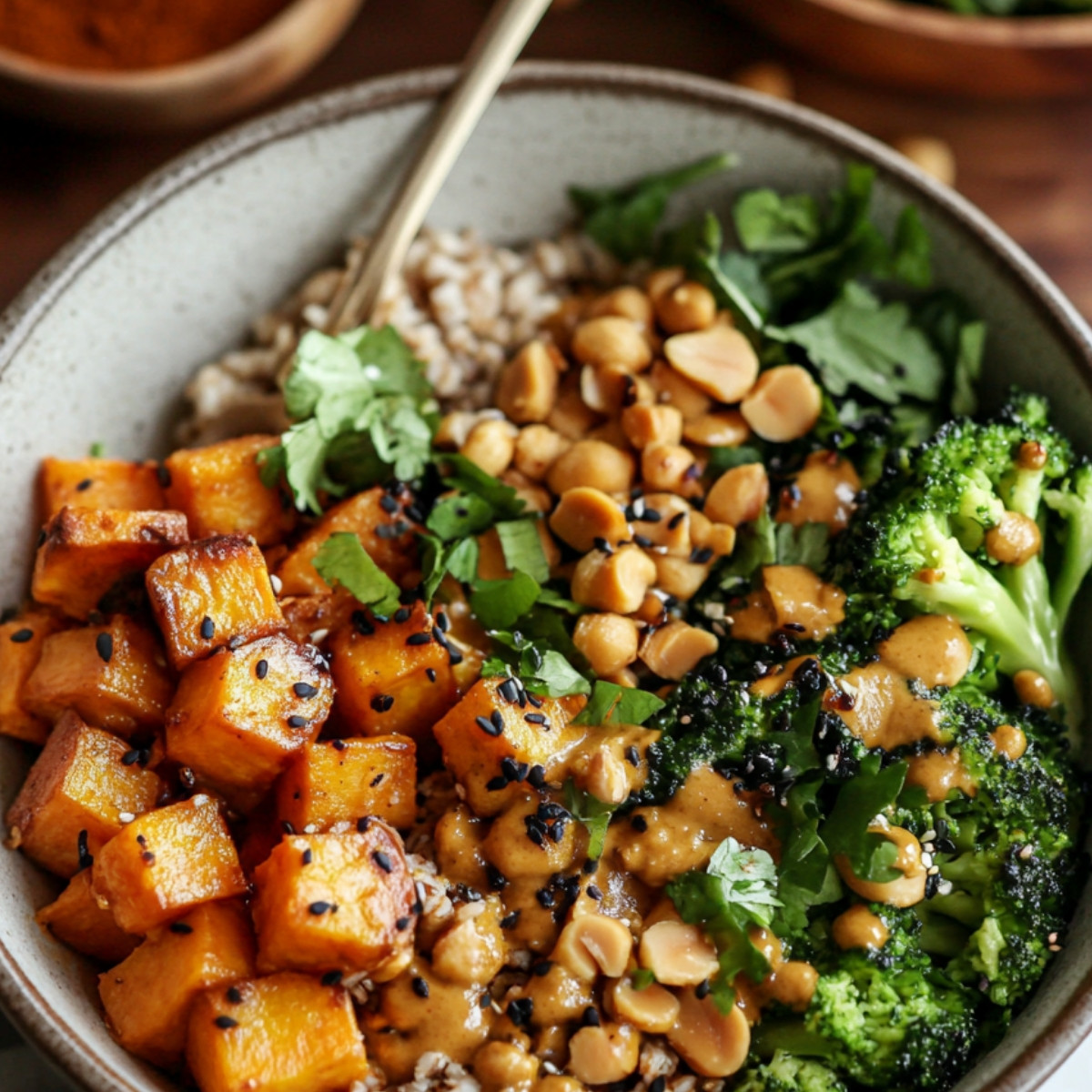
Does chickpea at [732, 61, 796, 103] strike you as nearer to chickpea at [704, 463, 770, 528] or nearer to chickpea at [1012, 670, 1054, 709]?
chickpea at [704, 463, 770, 528]

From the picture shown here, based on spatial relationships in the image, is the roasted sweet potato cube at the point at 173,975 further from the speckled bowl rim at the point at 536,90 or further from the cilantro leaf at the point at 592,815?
the speckled bowl rim at the point at 536,90

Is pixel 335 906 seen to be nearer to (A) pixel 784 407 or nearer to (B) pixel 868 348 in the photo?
(A) pixel 784 407

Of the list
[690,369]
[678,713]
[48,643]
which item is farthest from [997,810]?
[48,643]

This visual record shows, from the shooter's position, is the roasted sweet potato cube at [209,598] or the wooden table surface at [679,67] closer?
the roasted sweet potato cube at [209,598]

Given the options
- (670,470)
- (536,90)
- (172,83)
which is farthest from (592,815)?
(172,83)

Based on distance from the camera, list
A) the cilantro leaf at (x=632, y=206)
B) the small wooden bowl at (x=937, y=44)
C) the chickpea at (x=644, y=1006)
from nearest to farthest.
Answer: the chickpea at (x=644, y=1006) → the cilantro leaf at (x=632, y=206) → the small wooden bowl at (x=937, y=44)

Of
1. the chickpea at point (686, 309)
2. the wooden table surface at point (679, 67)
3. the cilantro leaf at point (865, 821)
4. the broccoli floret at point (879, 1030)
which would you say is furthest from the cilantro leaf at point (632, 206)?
the broccoli floret at point (879, 1030)

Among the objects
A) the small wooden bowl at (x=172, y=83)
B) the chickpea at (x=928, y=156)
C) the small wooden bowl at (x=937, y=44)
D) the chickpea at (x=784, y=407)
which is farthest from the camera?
the chickpea at (x=928, y=156)
